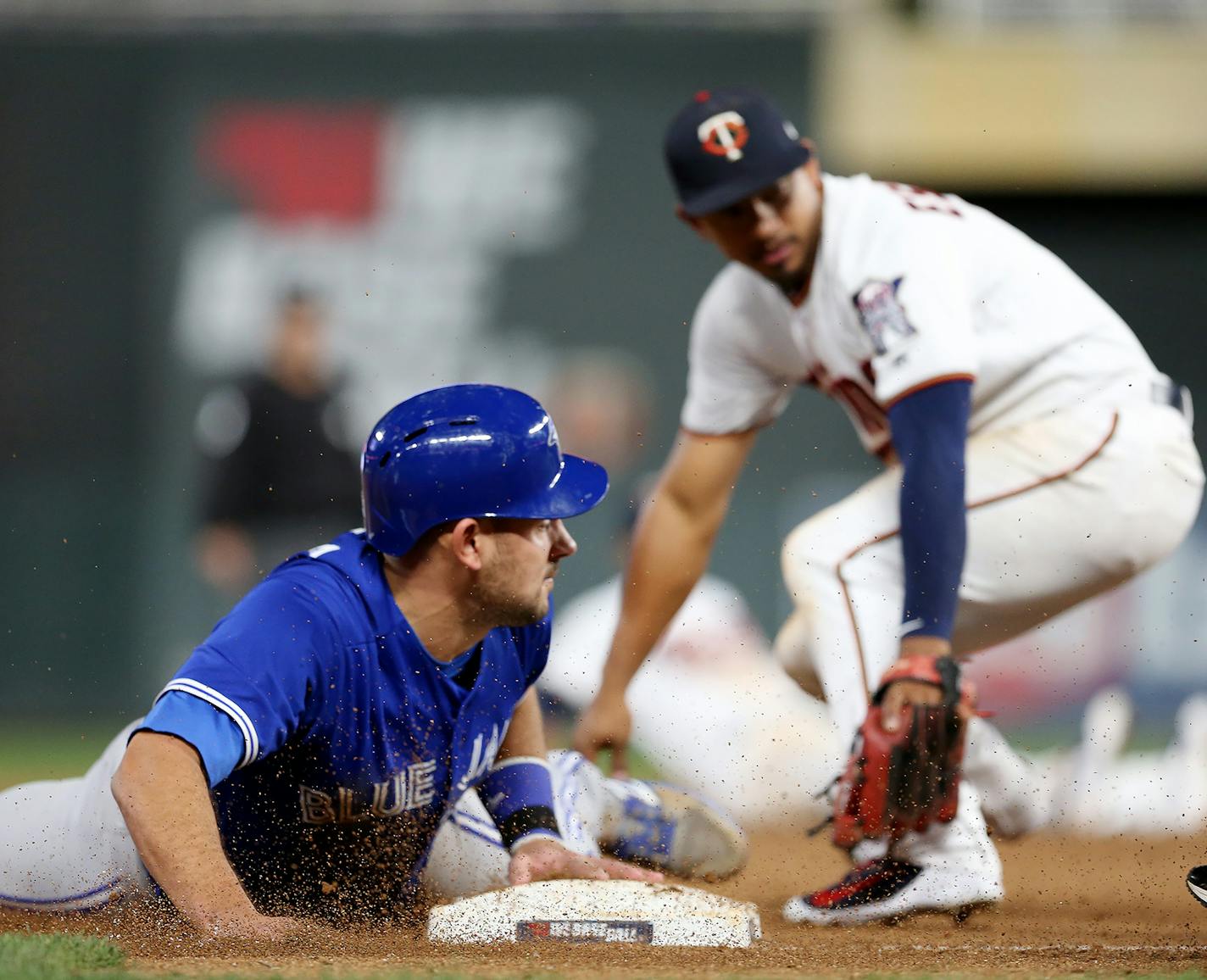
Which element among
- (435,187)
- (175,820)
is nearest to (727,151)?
(175,820)

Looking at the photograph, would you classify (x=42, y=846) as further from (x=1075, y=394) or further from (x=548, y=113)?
(x=548, y=113)

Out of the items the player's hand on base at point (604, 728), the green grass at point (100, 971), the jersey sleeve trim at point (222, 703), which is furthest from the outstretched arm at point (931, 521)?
the jersey sleeve trim at point (222, 703)

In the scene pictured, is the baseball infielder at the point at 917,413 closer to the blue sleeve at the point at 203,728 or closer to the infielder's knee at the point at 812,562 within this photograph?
the infielder's knee at the point at 812,562

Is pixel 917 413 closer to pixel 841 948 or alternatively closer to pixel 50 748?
pixel 841 948

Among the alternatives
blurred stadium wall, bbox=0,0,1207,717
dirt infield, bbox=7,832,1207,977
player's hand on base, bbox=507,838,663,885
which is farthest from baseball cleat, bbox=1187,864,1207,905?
blurred stadium wall, bbox=0,0,1207,717

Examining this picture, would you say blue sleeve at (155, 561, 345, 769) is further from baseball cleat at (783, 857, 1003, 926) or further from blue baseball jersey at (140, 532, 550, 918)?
baseball cleat at (783, 857, 1003, 926)

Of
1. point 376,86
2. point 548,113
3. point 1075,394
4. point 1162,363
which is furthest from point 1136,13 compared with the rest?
point 1075,394
